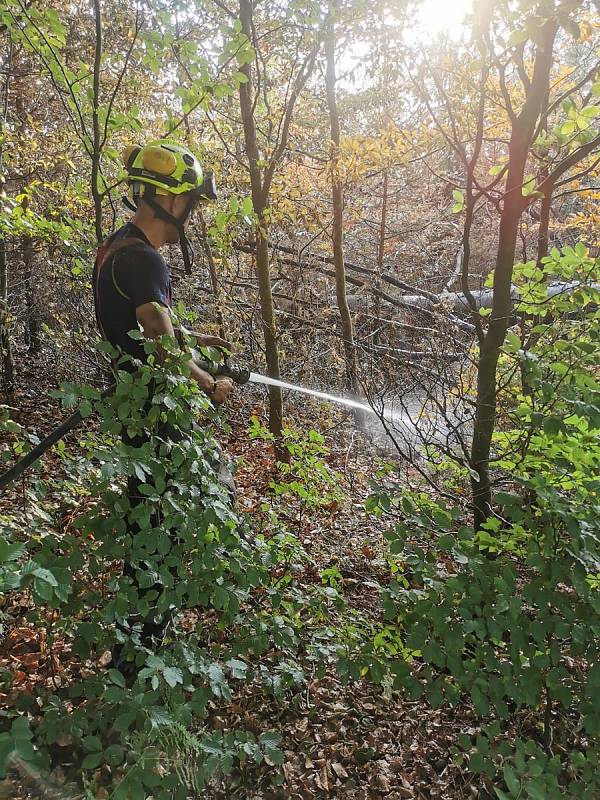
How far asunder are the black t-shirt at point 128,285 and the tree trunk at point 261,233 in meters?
2.66

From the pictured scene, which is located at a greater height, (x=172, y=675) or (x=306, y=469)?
(x=172, y=675)

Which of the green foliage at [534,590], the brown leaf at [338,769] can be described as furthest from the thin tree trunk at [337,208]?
the green foliage at [534,590]

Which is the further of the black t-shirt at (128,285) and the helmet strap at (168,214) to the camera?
the helmet strap at (168,214)

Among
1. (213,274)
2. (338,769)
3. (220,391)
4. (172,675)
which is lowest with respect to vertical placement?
(338,769)

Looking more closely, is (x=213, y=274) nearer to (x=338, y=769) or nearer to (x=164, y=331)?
(x=164, y=331)

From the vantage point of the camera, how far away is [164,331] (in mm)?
2229

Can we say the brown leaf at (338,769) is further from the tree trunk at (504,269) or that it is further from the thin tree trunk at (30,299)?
the thin tree trunk at (30,299)

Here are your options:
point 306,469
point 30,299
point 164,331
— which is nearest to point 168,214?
point 164,331

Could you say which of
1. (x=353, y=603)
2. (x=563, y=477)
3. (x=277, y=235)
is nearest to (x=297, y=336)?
(x=277, y=235)

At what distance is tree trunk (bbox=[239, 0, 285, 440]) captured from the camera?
524cm

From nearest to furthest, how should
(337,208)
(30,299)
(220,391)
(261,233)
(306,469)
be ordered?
(220,391), (306,469), (261,233), (337,208), (30,299)

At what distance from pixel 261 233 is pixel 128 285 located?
9.79ft

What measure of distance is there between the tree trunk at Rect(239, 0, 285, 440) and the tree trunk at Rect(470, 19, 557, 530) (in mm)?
3022

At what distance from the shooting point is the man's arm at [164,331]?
2146 mm
